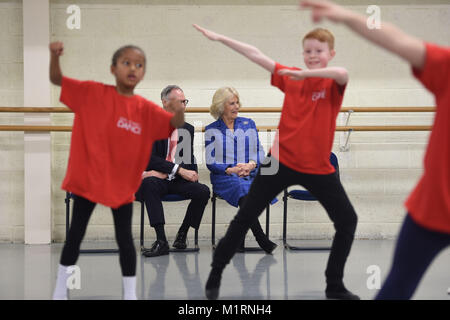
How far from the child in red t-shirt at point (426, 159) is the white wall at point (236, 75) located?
3286 millimetres

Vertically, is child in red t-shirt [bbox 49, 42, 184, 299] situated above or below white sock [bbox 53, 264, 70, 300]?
above

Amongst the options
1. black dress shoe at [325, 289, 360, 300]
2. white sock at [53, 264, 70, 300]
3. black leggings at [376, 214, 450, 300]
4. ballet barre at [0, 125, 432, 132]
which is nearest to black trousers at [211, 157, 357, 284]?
black dress shoe at [325, 289, 360, 300]

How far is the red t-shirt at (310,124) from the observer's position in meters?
2.32

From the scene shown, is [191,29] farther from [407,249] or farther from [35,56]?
[407,249]

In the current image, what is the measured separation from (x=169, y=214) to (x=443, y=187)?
11.3 feet

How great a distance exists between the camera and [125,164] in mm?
2176

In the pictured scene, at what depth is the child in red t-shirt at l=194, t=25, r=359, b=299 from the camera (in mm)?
2324

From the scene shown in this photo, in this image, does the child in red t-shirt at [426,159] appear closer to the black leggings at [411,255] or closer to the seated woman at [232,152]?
the black leggings at [411,255]

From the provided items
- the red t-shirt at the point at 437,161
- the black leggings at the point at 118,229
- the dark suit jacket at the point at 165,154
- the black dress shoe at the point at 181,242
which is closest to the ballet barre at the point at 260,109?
the dark suit jacket at the point at 165,154

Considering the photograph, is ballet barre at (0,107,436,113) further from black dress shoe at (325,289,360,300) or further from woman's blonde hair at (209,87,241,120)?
black dress shoe at (325,289,360,300)

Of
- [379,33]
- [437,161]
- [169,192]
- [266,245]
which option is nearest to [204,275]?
[266,245]

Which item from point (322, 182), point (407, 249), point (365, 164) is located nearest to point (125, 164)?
point (322, 182)

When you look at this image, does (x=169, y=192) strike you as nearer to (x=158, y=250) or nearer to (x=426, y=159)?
(x=158, y=250)

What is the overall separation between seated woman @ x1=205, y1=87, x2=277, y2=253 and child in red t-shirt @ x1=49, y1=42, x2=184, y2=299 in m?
1.69
